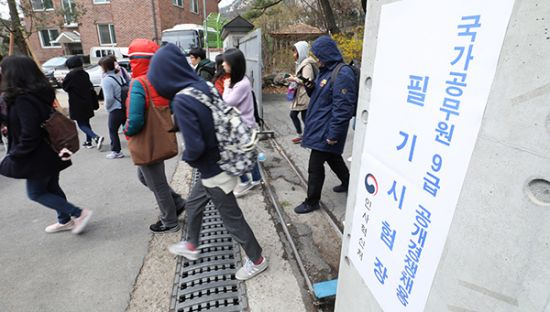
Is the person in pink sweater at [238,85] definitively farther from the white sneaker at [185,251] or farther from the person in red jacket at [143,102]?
the white sneaker at [185,251]

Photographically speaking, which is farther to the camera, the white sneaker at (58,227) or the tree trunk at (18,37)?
the tree trunk at (18,37)

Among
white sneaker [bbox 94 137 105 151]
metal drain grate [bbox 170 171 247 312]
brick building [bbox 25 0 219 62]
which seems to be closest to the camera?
metal drain grate [bbox 170 171 247 312]

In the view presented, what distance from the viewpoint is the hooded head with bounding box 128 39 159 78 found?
2.51 m

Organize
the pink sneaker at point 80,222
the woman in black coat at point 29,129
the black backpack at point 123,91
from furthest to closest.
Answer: the black backpack at point 123,91 < the pink sneaker at point 80,222 < the woman in black coat at point 29,129

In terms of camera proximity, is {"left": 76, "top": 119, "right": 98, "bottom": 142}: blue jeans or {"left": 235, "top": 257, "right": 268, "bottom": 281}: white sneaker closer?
{"left": 235, "top": 257, "right": 268, "bottom": 281}: white sneaker

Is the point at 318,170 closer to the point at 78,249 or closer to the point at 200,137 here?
the point at 200,137

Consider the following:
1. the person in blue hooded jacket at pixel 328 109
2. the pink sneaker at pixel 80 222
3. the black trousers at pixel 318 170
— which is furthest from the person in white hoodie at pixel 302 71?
the pink sneaker at pixel 80 222

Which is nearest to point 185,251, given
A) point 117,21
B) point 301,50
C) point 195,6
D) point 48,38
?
point 301,50

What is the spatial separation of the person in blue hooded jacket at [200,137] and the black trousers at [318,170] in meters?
1.05

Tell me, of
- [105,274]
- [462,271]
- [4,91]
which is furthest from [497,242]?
[4,91]

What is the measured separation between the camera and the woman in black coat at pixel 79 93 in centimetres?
509

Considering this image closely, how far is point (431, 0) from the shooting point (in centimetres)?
93

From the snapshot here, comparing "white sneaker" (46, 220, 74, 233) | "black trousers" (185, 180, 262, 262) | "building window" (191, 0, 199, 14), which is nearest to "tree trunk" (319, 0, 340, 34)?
"black trousers" (185, 180, 262, 262)

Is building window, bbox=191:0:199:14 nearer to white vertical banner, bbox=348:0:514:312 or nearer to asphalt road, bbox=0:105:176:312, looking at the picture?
asphalt road, bbox=0:105:176:312
